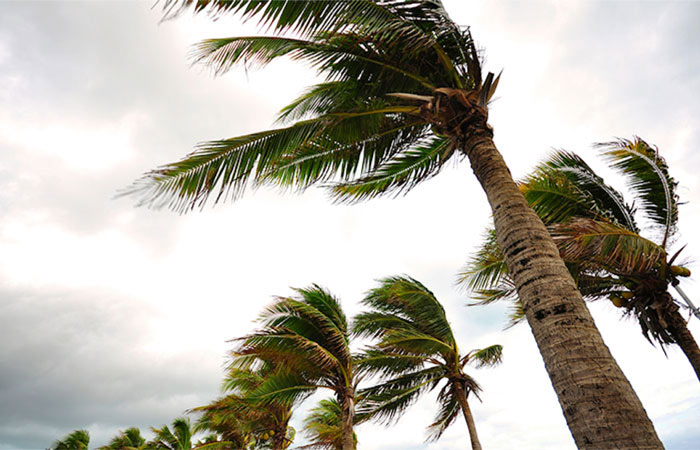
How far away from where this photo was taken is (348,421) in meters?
10.4

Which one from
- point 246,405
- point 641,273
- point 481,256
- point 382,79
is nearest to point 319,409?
point 246,405

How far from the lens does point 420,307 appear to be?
40.6ft

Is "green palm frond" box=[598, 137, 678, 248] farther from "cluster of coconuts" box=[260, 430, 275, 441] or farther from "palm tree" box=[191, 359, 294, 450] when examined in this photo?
"cluster of coconuts" box=[260, 430, 275, 441]

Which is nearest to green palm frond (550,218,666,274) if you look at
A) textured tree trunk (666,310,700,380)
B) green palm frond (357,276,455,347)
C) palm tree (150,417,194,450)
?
textured tree trunk (666,310,700,380)

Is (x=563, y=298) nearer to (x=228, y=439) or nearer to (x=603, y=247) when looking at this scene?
(x=603, y=247)

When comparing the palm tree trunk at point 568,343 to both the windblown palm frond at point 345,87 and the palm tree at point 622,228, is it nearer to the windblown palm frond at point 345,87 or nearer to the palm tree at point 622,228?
the windblown palm frond at point 345,87

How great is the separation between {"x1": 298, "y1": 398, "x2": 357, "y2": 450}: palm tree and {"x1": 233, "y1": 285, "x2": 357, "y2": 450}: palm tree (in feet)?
3.56

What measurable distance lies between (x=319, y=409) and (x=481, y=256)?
56.0 ft

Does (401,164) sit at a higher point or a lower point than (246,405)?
higher

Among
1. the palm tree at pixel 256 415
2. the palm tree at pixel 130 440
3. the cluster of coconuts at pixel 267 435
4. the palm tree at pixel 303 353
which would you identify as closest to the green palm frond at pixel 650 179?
the palm tree at pixel 303 353

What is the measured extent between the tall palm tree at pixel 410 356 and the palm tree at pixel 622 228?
2.99 meters

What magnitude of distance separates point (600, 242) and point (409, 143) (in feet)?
12.0

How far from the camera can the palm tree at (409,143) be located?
2.70 m

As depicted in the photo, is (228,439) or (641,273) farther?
(228,439)
